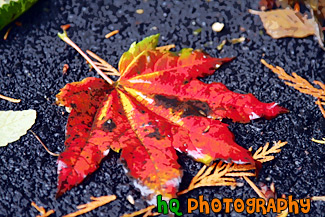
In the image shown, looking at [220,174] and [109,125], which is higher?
[109,125]

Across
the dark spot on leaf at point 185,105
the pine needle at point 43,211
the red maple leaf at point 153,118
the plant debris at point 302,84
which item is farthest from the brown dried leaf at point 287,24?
the pine needle at point 43,211

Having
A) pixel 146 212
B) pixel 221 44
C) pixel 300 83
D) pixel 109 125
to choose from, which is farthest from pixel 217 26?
pixel 146 212

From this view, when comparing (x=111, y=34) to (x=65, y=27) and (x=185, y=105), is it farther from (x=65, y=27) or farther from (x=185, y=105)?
(x=185, y=105)

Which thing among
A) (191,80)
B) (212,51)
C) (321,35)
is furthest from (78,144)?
(321,35)

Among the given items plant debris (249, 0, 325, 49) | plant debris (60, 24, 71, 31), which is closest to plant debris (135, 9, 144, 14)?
plant debris (60, 24, 71, 31)

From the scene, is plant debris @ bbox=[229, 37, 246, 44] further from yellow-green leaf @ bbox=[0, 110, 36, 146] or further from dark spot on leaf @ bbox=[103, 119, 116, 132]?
yellow-green leaf @ bbox=[0, 110, 36, 146]

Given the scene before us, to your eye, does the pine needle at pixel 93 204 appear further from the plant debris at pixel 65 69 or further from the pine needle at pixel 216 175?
the plant debris at pixel 65 69
